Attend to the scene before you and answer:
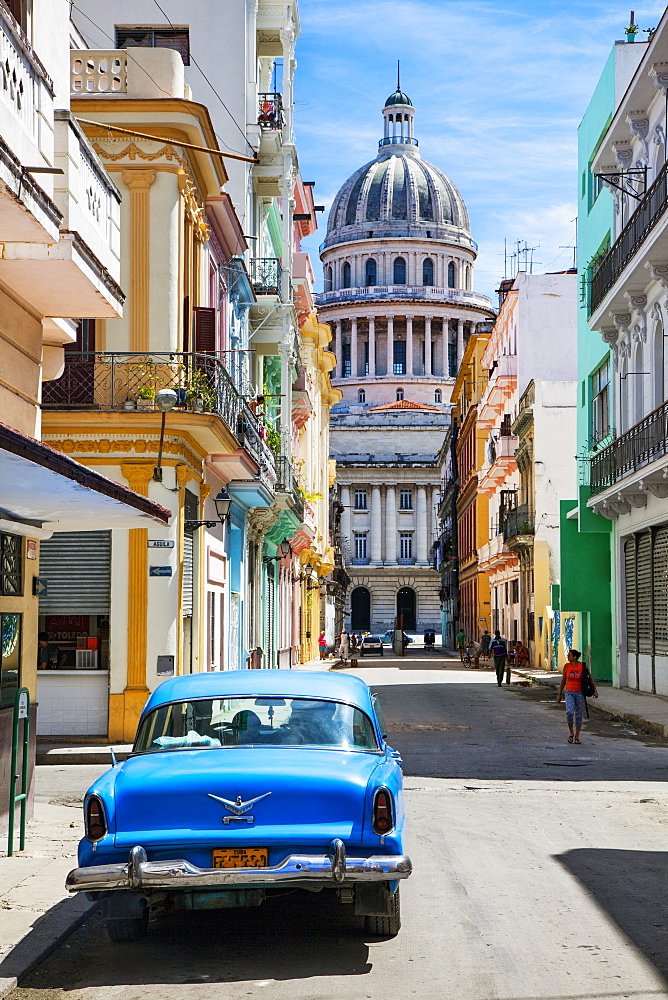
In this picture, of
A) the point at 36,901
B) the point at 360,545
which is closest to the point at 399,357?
the point at 360,545

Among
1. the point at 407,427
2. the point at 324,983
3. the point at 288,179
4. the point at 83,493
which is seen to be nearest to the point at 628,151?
the point at 288,179

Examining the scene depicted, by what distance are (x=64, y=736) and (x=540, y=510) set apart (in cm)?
2992

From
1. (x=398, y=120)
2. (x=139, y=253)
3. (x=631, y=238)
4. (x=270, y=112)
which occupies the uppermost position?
(x=398, y=120)

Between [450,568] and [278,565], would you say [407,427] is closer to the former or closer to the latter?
[450,568]

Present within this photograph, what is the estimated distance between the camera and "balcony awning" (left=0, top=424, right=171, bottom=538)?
7.48 m

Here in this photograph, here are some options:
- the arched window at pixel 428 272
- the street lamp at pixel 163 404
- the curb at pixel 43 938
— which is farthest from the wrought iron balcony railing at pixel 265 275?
the arched window at pixel 428 272

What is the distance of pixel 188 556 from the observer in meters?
20.7

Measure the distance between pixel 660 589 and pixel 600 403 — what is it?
792 centimetres

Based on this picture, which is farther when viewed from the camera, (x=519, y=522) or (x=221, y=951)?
(x=519, y=522)

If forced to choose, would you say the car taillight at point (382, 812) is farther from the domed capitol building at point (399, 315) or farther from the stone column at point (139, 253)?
the domed capitol building at point (399, 315)

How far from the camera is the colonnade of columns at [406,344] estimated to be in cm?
13250

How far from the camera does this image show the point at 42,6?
10250mm

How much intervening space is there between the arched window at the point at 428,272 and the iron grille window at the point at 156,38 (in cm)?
10742

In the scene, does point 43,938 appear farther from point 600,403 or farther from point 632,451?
point 600,403
